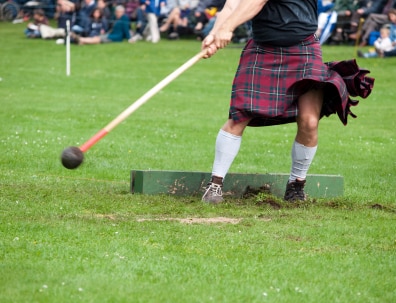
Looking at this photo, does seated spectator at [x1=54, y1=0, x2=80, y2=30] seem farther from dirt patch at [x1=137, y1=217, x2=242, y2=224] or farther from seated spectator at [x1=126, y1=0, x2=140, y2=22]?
dirt patch at [x1=137, y1=217, x2=242, y2=224]

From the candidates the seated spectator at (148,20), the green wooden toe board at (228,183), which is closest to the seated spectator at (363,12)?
the seated spectator at (148,20)

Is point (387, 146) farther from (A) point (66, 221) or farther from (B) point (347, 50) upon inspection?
(B) point (347, 50)

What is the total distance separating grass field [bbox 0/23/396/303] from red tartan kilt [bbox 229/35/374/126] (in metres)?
0.63

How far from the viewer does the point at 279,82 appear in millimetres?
5660

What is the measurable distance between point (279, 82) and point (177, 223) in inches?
48.8

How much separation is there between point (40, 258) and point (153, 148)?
4869 millimetres

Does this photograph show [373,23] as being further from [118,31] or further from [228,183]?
[228,183]

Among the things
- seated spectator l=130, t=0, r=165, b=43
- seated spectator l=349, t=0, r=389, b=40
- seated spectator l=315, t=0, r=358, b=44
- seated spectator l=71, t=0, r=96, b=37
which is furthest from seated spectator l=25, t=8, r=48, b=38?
seated spectator l=349, t=0, r=389, b=40

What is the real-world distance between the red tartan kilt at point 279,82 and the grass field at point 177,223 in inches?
24.8

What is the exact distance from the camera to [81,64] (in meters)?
18.8

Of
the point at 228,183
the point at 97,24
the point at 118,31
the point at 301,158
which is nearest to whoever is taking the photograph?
the point at 301,158

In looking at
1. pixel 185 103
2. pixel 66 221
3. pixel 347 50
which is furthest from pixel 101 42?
pixel 66 221

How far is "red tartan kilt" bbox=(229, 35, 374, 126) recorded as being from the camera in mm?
5633

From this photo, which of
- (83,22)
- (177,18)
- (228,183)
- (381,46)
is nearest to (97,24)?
(83,22)
